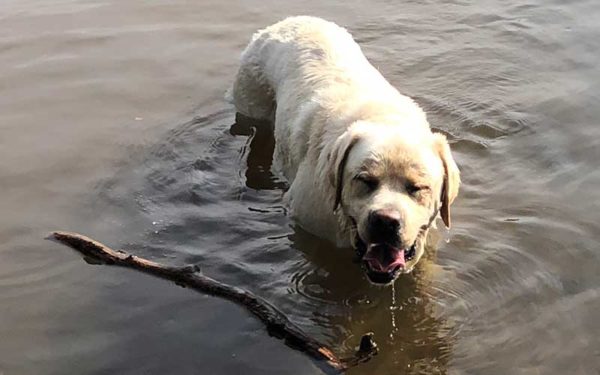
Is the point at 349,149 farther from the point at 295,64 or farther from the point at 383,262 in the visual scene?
the point at 295,64

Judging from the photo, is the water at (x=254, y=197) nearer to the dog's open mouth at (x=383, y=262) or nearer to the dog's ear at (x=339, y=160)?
the dog's open mouth at (x=383, y=262)

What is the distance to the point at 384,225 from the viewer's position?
185 inches

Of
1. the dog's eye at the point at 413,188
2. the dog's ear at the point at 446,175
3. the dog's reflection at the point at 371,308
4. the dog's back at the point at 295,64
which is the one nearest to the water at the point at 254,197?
the dog's reflection at the point at 371,308

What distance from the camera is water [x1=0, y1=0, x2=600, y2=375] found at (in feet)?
16.1

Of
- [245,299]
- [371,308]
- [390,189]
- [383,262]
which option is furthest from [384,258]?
[245,299]

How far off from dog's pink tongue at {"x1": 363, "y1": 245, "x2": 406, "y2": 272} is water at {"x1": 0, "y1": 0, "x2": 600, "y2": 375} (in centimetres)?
45

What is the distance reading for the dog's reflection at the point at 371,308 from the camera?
479 cm

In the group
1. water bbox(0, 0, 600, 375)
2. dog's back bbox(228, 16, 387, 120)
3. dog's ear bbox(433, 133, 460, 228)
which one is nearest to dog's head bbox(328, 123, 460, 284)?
dog's ear bbox(433, 133, 460, 228)

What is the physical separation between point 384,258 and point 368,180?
0.48 meters

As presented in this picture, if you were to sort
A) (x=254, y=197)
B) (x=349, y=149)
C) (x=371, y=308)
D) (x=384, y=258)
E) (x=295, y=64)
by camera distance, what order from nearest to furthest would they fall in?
(x=384, y=258), (x=349, y=149), (x=371, y=308), (x=254, y=197), (x=295, y=64)

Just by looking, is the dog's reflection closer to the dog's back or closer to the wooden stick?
the wooden stick

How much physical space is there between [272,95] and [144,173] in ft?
4.69

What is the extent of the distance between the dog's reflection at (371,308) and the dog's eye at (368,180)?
0.78 m

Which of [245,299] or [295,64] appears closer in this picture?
[245,299]
